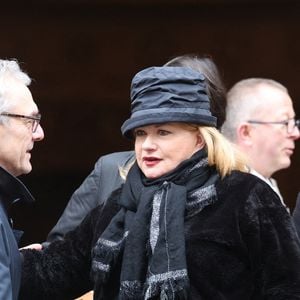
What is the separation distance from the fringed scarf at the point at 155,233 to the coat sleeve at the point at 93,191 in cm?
63

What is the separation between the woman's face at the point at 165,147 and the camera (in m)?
2.89

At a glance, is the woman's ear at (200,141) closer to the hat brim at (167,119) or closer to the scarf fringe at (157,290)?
the hat brim at (167,119)

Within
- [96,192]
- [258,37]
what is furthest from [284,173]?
[96,192]

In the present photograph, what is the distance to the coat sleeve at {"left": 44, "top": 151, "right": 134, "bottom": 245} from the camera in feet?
11.8

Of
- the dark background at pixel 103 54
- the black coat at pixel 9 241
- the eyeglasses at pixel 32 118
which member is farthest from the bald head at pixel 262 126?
the dark background at pixel 103 54

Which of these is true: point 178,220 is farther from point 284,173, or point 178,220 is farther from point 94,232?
point 284,173

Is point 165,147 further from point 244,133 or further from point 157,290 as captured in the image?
point 244,133

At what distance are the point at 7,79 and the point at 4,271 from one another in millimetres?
590

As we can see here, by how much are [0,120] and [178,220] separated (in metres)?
0.58

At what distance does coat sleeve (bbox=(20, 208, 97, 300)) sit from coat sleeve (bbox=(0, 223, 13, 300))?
1.37 ft

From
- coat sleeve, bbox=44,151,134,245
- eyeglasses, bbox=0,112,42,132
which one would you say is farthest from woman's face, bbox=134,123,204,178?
coat sleeve, bbox=44,151,134,245

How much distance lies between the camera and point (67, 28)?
638cm

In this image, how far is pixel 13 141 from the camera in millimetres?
2854

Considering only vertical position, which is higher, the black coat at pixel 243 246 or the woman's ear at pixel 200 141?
the woman's ear at pixel 200 141
